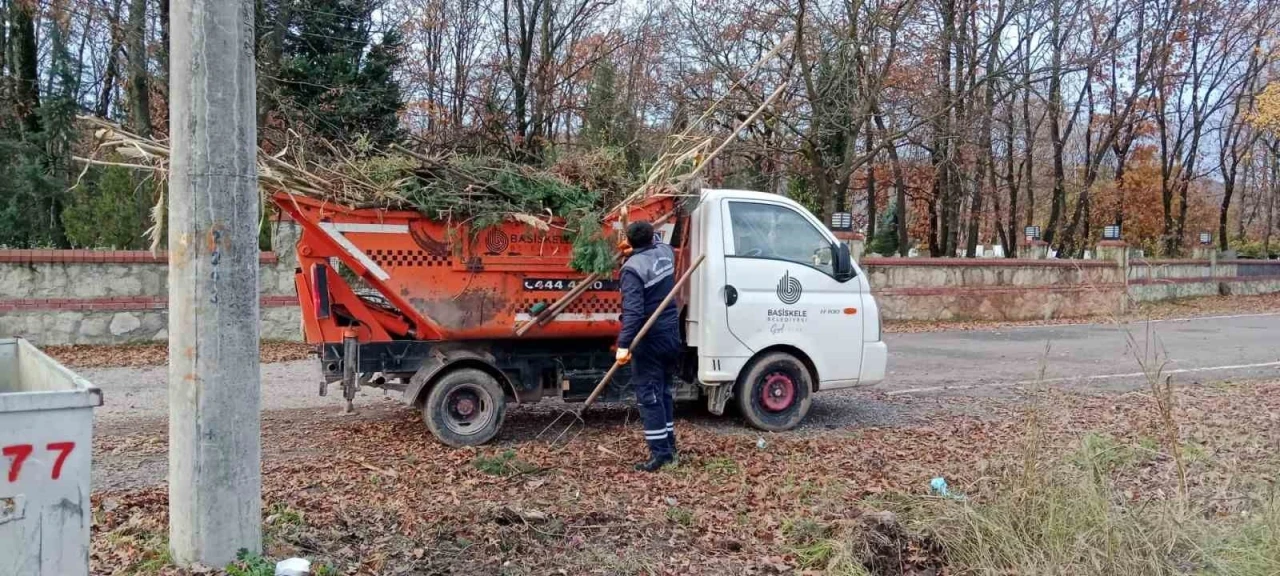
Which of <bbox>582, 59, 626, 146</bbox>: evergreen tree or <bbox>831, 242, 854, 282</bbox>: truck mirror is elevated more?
<bbox>582, 59, 626, 146</bbox>: evergreen tree

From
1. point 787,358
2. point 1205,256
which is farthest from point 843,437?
point 1205,256

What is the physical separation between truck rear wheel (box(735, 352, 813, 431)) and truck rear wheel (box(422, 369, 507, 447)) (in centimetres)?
202

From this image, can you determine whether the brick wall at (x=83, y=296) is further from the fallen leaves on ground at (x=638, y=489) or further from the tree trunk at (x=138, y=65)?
the fallen leaves on ground at (x=638, y=489)

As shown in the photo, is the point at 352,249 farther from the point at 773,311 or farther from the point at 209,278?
the point at 773,311

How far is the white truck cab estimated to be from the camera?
7.22 metres

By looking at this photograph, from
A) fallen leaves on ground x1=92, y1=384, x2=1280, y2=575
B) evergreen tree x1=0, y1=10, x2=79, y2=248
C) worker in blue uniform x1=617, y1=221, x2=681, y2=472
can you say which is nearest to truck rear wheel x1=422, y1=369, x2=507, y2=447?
→ fallen leaves on ground x1=92, y1=384, x2=1280, y2=575

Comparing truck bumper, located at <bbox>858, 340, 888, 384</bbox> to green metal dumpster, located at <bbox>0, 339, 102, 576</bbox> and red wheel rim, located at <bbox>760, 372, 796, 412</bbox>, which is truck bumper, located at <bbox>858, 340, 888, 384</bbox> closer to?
red wheel rim, located at <bbox>760, 372, 796, 412</bbox>

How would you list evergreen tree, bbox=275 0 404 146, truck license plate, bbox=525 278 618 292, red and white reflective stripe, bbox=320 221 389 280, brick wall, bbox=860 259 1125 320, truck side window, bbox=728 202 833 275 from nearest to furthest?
red and white reflective stripe, bbox=320 221 389 280
truck license plate, bbox=525 278 618 292
truck side window, bbox=728 202 833 275
evergreen tree, bbox=275 0 404 146
brick wall, bbox=860 259 1125 320

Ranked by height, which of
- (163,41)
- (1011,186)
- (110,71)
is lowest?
(1011,186)

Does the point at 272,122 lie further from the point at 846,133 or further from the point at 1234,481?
the point at 1234,481

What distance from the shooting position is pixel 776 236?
7.51 metres

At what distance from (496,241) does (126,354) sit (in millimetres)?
7576

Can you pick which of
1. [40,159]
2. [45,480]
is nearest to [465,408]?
[45,480]

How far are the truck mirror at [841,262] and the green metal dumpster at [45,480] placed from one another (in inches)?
224
